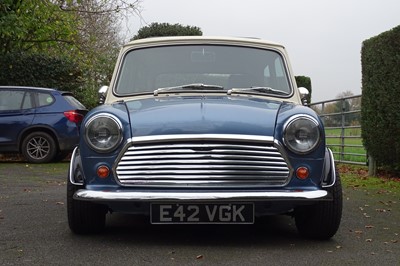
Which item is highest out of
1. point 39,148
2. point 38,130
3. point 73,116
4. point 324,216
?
point 73,116

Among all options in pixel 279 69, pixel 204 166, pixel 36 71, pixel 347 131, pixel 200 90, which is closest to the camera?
pixel 204 166

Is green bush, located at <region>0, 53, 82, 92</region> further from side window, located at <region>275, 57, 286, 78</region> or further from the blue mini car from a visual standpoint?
the blue mini car

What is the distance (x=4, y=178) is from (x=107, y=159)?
558 centimetres

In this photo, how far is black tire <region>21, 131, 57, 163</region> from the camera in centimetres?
1225

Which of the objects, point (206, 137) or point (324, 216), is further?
point (324, 216)

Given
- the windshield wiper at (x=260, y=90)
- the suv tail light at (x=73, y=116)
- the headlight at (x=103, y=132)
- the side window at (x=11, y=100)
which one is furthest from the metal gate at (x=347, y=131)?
the headlight at (x=103, y=132)

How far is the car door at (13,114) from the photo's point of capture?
40.1ft

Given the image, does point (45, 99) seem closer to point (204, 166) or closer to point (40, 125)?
point (40, 125)

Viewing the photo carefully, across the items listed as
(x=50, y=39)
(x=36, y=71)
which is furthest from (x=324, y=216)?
(x=50, y=39)

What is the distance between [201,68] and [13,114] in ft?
24.9

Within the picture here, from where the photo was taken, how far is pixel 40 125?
12211 millimetres

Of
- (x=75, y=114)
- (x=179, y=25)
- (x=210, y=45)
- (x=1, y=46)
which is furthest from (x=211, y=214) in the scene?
(x=179, y=25)

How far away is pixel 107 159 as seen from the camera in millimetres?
4465

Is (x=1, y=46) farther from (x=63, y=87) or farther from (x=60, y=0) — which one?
(x=60, y=0)
